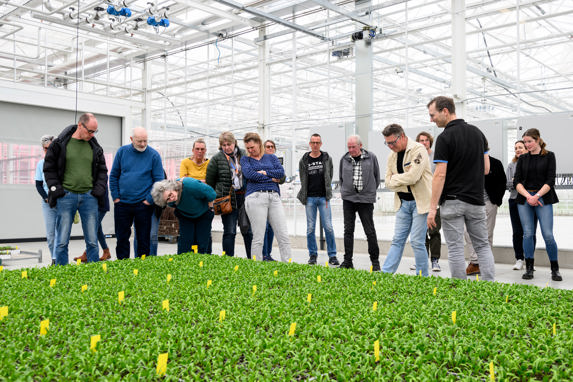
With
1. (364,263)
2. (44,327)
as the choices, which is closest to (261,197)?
(364,263)

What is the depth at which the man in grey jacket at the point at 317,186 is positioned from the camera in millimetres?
6000

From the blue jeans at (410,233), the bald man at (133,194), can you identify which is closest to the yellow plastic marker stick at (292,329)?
the blue jeans at (410,233)

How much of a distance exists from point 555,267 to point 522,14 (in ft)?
12.6

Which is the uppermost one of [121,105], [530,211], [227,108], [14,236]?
[227,108]

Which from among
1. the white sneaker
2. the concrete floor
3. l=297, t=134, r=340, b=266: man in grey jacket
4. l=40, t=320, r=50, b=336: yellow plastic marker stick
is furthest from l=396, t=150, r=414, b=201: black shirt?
l=40, t=320, r=50, b=336: yellow plastic marker stick

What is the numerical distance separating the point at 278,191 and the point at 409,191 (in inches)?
57.7

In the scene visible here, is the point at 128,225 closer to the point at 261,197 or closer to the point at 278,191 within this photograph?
the point at 261,197

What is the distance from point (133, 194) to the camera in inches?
175

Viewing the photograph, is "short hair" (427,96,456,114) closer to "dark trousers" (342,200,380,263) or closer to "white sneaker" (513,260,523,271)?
"dark trousers" (342,200,380,263)

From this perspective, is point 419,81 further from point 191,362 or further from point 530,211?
point 191,362

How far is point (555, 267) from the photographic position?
491 cm

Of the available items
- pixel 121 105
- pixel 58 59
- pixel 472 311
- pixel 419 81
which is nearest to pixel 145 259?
pixel 472 311

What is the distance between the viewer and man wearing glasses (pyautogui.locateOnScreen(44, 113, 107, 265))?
4234 mm

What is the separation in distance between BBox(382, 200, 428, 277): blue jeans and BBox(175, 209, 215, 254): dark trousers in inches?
65.0
